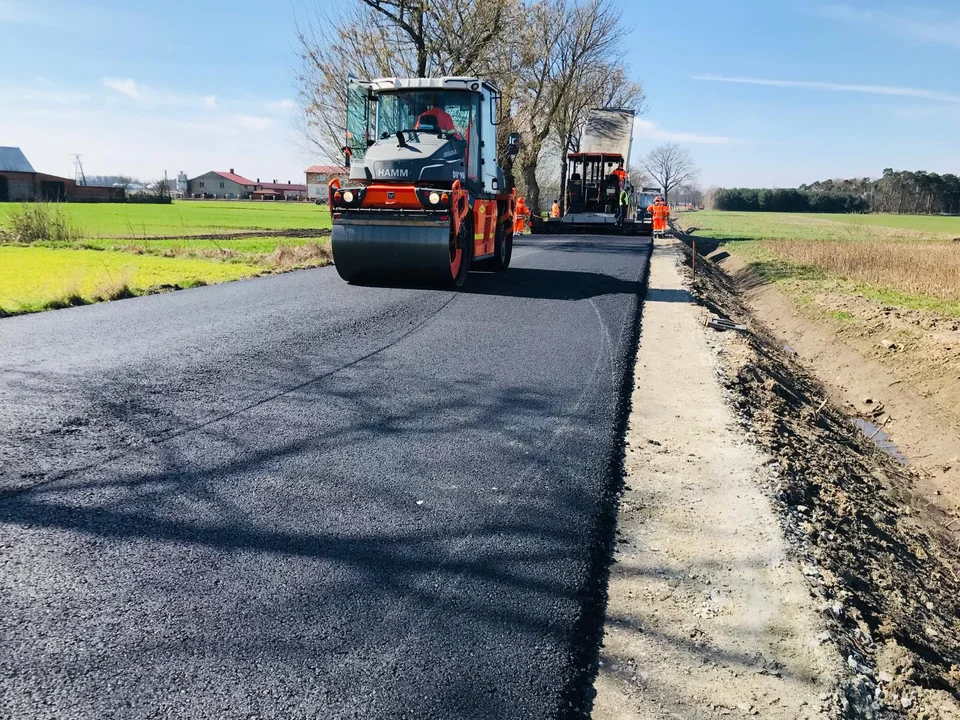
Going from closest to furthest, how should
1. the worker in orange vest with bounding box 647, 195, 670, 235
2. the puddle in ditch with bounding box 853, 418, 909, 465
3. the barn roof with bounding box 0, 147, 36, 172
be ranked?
the puddle in ditch with bounding box 853, 418, 909, 465
the worker in orange vest with bounding box 647, 195, 670, 235
the barn roof with bounding box 0, 147, 36, 172

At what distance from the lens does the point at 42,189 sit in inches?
2576

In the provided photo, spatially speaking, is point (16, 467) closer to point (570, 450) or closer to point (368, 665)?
point (368, 665)

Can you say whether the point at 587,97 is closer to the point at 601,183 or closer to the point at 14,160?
the point at 601,183

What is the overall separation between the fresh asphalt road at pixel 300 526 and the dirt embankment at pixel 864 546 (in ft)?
3.09

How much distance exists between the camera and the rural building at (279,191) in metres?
111

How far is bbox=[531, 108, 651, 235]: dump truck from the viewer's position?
2619 cm

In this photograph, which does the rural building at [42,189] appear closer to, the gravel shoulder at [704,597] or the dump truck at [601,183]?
the dump truck at [601,183]

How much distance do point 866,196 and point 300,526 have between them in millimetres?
106812

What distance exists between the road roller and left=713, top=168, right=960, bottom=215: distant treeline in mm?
92790

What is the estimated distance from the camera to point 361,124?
1118 cm

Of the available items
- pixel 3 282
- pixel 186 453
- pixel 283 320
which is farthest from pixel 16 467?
pixel 3 282

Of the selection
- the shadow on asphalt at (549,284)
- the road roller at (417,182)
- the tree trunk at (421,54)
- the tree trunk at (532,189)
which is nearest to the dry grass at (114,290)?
the road roller at (417,182)

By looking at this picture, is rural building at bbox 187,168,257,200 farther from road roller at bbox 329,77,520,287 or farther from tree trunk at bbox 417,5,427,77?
road roller at bbox 329,77,520,287

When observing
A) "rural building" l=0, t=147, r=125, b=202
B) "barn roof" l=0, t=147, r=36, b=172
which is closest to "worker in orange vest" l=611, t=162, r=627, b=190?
"rural building" l=0, t=147, r=125, b=202
